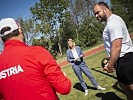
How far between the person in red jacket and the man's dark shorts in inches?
71.2

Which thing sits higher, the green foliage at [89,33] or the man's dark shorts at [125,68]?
the man's dark shorts at [125,68]

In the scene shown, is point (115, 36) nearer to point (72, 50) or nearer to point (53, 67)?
point (53, 67)

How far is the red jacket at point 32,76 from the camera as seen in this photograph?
10.0 ft

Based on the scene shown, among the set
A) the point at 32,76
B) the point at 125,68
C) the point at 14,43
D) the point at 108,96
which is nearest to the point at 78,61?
the point at 108,96

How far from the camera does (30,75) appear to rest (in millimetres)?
3043

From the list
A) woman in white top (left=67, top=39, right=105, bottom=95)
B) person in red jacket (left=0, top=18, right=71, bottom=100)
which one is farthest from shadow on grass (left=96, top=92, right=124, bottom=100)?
person in red jacket (left=0, top=18, right=71, bottom=100)

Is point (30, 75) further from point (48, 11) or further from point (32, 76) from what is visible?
point (48, 11)

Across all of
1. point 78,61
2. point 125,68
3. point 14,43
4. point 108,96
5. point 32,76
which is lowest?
point 108,96

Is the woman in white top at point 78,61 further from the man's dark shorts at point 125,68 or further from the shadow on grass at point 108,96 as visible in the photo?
the man's dark shorts at point 125,68

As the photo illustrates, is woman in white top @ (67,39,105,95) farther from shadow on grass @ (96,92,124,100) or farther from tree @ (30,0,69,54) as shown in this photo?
tree @ (30,0,69,54)

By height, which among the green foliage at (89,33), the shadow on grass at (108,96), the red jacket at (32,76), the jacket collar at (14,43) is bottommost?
the green foliage at (89,33)

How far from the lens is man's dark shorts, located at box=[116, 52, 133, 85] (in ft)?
15.1

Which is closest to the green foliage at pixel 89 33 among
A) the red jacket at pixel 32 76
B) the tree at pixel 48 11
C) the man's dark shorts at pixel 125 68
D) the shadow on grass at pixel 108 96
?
the tree at pixel 48 11

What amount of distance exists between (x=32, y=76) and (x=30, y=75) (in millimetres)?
26
